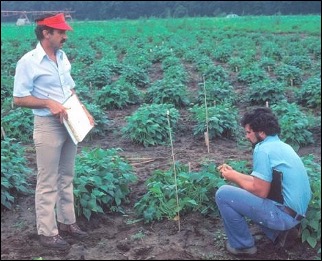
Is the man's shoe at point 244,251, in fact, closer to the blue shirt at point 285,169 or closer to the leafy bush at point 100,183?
the blue shirt at point 285,169

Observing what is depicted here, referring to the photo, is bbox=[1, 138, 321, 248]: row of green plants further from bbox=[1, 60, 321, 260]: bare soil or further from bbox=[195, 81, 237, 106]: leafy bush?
bbox=[195, 81, 237, 106]: leafy bush

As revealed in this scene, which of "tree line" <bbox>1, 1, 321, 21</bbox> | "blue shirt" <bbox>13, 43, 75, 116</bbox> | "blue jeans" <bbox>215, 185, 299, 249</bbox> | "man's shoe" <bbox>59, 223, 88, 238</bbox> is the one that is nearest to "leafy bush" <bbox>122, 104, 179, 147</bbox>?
"man's shoe" <bbox>59, 223, 88, 238</bbox>

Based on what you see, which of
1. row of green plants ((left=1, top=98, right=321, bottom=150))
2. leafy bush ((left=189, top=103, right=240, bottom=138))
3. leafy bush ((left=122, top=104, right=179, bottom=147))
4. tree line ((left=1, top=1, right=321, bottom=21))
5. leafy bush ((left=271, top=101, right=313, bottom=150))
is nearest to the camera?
leafy bush ((left=271, top=101, right=313, bottom=150))

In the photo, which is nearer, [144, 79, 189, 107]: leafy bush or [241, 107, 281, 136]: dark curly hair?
[241, 107, 281, 136]: dark curly hair

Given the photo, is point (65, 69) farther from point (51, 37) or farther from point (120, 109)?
point (120, 109)

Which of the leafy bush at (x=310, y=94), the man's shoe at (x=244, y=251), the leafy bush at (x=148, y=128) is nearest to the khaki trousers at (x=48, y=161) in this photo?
the man's shoe at (x=244, y=251)

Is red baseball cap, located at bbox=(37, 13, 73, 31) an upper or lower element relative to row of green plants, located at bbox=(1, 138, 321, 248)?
upper

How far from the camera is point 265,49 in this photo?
18.1 metres

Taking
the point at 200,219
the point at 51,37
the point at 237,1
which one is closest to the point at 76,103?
the point at 51,37

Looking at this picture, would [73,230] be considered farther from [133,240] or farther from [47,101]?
[47,101]

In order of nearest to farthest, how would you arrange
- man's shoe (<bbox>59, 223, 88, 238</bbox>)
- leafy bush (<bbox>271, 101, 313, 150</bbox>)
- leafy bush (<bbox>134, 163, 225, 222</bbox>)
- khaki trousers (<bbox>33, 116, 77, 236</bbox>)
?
khaki trousers (<bbox>33, 116, 77, 236</bbox>) → man's shoe (<bbox>59, 223, 88, 238</bbox>) → leafy bush (<bbox>134, 163, 225, 222</bbox>) → leafy bush (<bbox>271, 101, 313, 150</bbox>)

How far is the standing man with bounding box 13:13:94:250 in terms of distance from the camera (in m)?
4.14

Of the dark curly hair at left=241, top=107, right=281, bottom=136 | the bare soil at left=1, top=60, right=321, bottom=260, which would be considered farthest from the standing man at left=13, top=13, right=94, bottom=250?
the dark curly hair at left=241, top=107, right=281, bottom=136

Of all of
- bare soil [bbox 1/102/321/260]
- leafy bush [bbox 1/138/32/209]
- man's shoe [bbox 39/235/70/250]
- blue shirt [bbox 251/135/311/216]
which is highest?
blue shirt [bbox 251/135/311/216]
